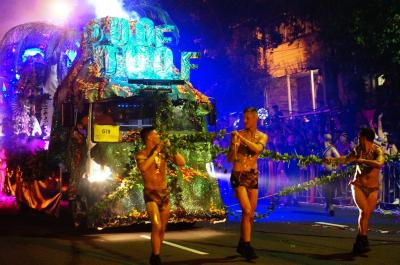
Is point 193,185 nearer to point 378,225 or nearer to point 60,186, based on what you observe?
point 60,186

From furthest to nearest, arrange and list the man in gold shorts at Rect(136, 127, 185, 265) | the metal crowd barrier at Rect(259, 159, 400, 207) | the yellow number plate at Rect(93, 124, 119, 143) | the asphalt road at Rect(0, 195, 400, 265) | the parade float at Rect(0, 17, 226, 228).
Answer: the metal crowd barrier at Rect(259, 159, 400, 207), the yellow number plate at Rect(93, 124, 119, 143), the parade float at Rect(0, 17, 226, 228), the asphalt road at Rect(0, 195, 400, 265), the man in gold shorts at Rect(136, 127, 185, 265)

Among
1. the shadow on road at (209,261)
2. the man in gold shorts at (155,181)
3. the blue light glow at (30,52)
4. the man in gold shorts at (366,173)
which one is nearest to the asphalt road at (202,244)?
the shadow on road at (209,261)

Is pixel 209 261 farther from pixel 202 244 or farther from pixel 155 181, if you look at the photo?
pixel 202 244

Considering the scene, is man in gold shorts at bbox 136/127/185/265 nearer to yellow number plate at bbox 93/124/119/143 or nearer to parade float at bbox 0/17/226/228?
parade float at bbox 0/17/226/228

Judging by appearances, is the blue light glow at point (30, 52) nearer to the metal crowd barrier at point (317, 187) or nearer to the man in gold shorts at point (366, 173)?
the metal crowd barrier at point (317, 187)

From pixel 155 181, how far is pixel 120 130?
12.8ft

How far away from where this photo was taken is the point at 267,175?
68.6ft

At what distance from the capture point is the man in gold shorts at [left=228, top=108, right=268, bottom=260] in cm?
834

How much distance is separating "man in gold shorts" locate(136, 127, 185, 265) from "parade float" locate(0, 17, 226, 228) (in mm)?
2049

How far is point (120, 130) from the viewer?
11.7 m

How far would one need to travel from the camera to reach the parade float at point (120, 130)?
11078 mm

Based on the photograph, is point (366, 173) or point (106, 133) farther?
point (106, 133)

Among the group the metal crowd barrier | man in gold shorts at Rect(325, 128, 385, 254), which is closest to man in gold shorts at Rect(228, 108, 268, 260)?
man in gold shorts at Rect(325, 128, 385, 254)

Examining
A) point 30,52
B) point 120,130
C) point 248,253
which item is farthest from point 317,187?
point 248,253
